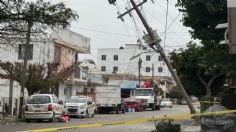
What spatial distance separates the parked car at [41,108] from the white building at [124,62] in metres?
88.4

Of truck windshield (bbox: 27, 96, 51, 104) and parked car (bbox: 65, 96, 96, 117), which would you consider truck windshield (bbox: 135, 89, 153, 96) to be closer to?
parked car (bbox: 65, 96, 96, 117)

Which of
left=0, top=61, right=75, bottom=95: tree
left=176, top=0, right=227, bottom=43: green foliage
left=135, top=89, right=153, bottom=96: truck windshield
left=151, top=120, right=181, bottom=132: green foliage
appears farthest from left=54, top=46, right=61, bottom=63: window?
left=176, top=0, right=227, bottom=43: green foliage

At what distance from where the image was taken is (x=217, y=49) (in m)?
18.1

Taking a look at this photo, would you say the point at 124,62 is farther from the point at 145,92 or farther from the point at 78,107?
the point at 78,107

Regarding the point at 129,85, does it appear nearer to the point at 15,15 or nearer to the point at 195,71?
the point at 195,71

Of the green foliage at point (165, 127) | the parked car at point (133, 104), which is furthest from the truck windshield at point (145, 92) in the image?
the green foliage at point (165, 127)

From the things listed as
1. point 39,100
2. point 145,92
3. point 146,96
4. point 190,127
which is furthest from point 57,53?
point 190,127

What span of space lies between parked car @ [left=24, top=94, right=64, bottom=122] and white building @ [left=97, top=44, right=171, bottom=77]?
8837cm

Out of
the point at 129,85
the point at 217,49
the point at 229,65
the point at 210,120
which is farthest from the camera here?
the point at 129,85

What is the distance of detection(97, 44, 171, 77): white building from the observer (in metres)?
124

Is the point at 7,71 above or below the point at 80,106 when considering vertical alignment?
above

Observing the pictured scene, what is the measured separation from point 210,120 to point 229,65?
4.33 meters

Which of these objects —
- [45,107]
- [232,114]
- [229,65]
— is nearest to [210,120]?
[232,114]

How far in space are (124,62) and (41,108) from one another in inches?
3592
